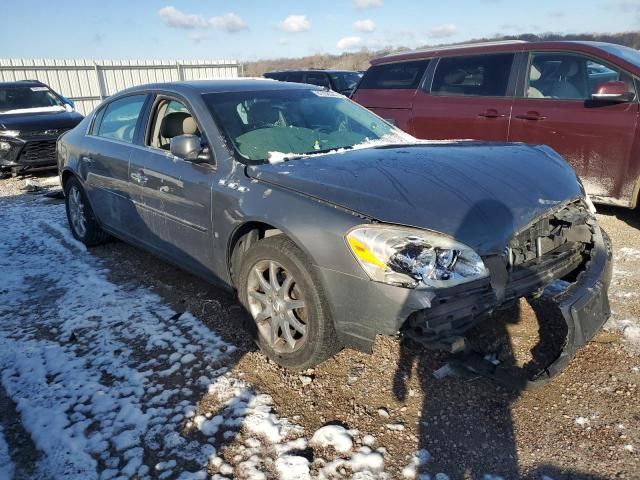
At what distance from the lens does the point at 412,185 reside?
262 cm

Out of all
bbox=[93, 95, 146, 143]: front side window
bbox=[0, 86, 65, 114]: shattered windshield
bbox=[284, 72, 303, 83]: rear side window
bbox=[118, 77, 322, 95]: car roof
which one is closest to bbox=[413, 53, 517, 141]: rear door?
bbox=[118, 77, 322, 95]: car roof

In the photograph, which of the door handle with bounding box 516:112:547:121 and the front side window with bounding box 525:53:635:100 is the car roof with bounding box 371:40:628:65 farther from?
the door handle with bounding box 516:112:547:121

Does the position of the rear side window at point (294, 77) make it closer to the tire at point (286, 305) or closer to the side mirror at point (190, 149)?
the side mirror at point (190, 149)

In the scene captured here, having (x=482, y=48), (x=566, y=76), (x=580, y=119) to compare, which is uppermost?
(x=482, y=48)

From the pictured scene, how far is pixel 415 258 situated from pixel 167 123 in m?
2.45

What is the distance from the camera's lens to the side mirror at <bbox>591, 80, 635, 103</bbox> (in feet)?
14.9

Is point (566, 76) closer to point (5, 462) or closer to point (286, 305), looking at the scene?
point (286, 305)

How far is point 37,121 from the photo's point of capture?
902 cm

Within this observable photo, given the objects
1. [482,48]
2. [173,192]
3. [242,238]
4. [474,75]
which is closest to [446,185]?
[242,238]

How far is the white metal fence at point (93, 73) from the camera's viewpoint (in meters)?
17.7

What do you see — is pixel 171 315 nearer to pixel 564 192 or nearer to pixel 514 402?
pixel 514 402

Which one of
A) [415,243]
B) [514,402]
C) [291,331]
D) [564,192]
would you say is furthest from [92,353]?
[564,192]

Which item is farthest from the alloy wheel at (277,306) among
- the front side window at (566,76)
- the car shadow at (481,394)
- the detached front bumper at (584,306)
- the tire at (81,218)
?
the front side window at (566,76)

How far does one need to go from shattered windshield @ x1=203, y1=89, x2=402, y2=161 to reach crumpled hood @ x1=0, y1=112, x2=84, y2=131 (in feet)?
22.7
